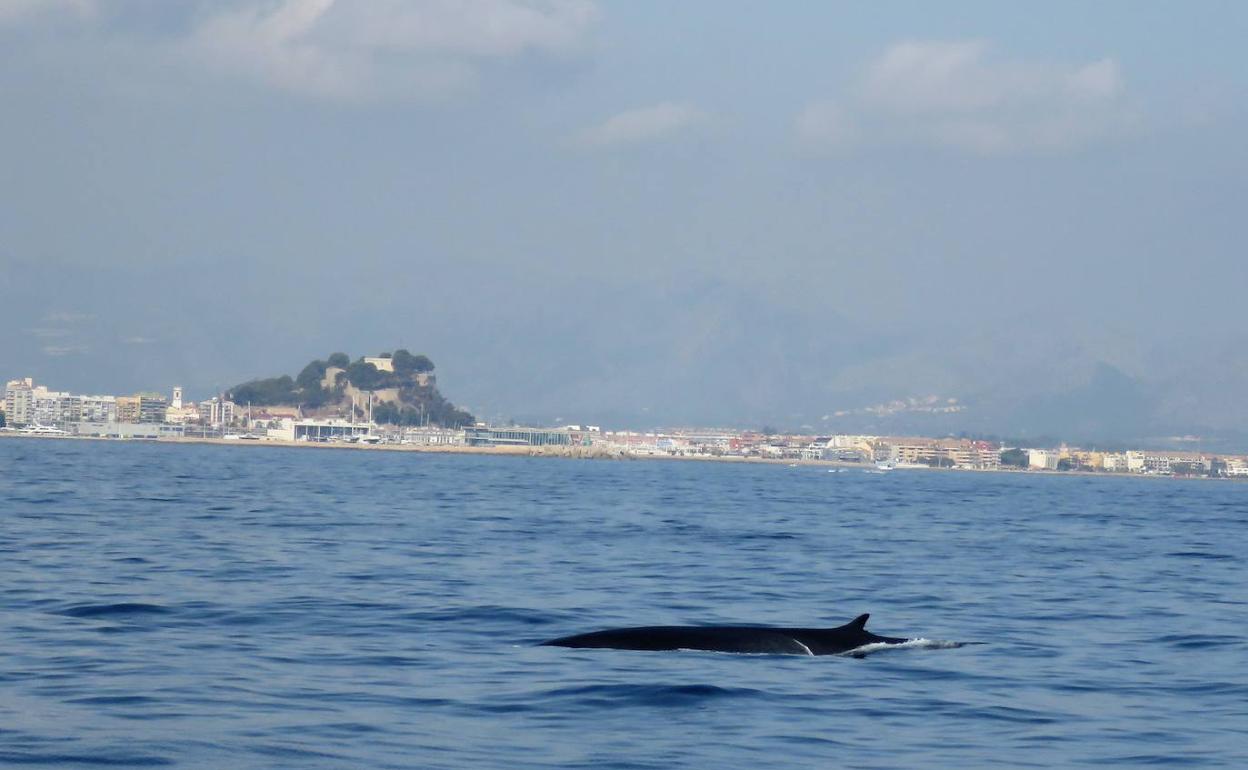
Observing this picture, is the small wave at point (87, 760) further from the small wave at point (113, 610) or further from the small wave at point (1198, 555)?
the small wave at point (1198, 555)

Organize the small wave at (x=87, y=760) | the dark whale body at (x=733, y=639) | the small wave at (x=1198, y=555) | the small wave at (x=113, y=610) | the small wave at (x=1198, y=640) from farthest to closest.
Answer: the small wave at (x=1198, y=555) → the small wave at (x=1198, y=640) → the small wave at (x=113, y=610) → the dark whale body at (x=733, y=639) → the small wave at (x=87, y=760)

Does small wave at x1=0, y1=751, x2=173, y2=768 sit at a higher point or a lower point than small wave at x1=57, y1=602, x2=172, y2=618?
lower

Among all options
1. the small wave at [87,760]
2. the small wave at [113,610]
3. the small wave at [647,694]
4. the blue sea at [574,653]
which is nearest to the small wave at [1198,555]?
the blue sea at [574,653]

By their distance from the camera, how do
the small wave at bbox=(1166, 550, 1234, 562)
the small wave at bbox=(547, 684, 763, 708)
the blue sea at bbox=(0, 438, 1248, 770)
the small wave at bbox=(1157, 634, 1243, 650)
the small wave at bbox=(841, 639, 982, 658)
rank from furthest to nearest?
the small wave at bbox=(1166, 550, 1234, 562) → the small wave at bbox=(1157, 634, 1243, 650) → the small wave at bbox=(841, 639, 982, 658) → the small wave at bbox=(547, 684, 763, 708) → the blue sea at bbox=(0, 438, 1248, 770)

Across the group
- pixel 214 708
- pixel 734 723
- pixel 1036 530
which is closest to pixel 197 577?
pixel 214 708

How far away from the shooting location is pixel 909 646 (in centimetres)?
1739

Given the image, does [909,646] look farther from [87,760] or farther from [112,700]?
[87,760]

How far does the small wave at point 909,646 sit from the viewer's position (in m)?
16.6

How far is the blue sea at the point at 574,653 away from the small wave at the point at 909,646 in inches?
5.6

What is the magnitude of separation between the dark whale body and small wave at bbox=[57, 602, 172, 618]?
4.74 meters

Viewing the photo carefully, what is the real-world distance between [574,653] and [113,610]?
5.75 meters

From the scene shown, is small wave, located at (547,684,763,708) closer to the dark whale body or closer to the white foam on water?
the dark whale body

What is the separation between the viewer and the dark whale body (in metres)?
16.2

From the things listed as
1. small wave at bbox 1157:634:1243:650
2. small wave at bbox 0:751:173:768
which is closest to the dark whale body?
small wave at bbox 1157:634:1243:650
